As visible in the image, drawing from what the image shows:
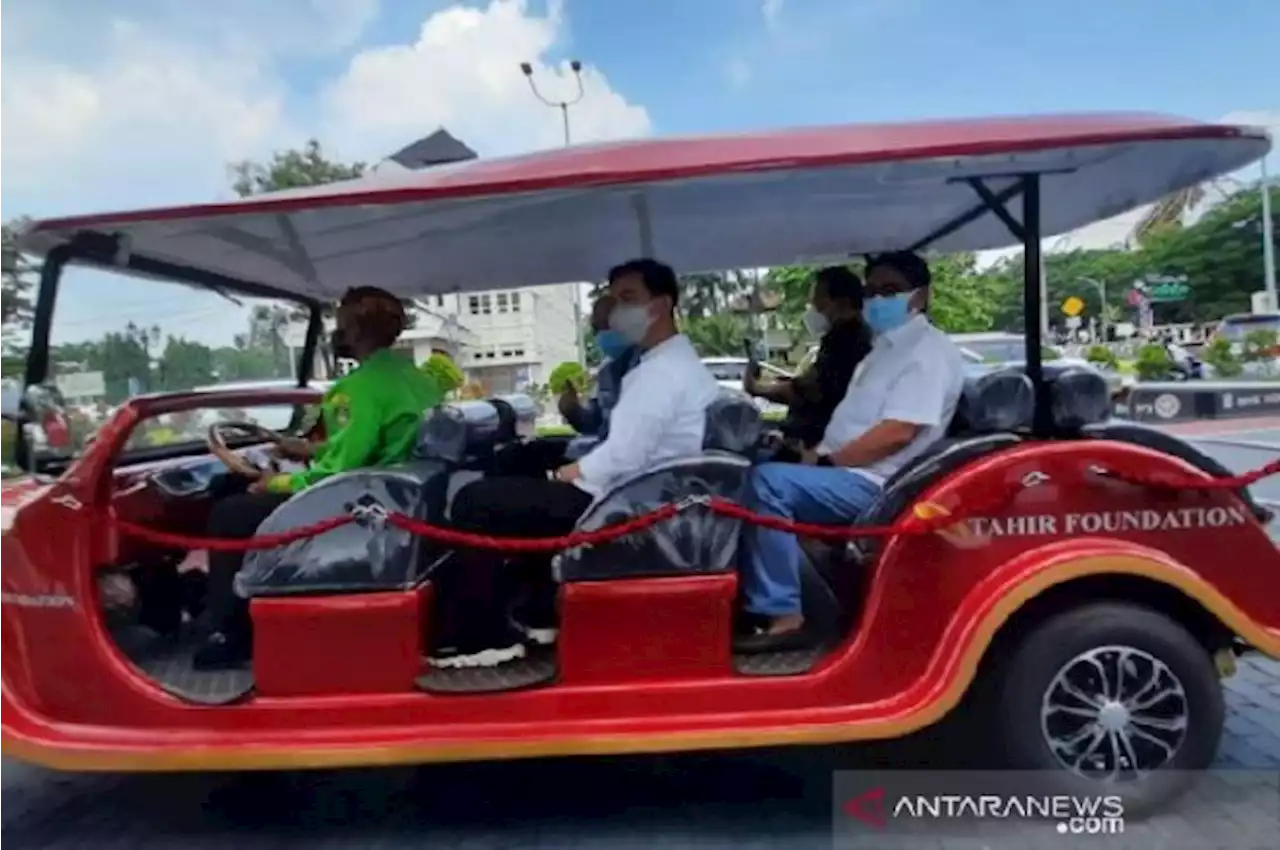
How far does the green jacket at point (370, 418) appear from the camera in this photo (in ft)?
13.2

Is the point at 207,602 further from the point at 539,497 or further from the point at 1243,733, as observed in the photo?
the point at 1243,733

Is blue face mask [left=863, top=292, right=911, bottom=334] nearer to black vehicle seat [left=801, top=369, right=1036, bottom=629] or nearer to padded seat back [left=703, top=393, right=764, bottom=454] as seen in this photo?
black vehicle seat [left=801, top=369, right=1036, bottom=629]

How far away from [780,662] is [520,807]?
1024mm

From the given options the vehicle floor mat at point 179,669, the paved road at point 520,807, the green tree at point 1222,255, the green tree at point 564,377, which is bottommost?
the paved road at point 520,807

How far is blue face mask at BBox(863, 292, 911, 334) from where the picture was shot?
4.26 metres

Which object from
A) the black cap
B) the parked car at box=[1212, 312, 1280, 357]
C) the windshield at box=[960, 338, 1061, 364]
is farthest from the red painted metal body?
the parked car at box=[1212, 312, 1280, 357]

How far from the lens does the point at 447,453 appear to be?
4047 mm

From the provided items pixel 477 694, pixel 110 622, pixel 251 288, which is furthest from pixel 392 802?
pixel 251 288

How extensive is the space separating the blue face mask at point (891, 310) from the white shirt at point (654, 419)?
697 millimetres

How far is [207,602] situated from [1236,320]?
36533 mm

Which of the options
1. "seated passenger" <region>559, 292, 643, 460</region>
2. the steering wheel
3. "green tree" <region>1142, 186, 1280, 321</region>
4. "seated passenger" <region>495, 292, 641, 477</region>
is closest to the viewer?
the steering wheel

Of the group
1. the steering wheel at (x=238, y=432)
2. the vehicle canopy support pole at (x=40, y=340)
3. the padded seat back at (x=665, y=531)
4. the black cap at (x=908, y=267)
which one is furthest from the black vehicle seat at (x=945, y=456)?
the vehicle canopy support pole at (x=40, y=340)

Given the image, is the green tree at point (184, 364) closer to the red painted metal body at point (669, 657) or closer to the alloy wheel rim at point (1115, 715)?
the red painted metal body at point (669, 657)

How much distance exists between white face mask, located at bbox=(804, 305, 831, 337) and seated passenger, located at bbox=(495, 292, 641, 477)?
2.96 ft
